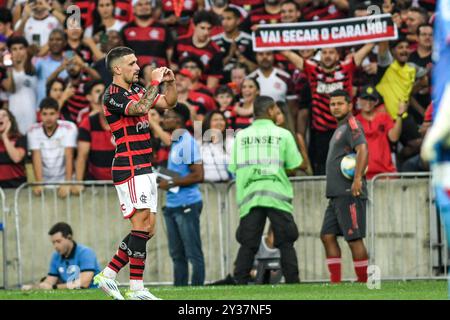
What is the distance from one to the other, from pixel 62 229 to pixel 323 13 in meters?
6.02

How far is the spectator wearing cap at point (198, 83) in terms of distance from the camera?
19378 millimetres

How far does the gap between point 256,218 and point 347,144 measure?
1533mm

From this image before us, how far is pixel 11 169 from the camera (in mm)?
18766

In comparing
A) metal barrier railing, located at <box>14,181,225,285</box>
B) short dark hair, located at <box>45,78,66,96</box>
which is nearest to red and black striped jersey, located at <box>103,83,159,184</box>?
metal barrier railing, located at <box>14,181,225,285</box>

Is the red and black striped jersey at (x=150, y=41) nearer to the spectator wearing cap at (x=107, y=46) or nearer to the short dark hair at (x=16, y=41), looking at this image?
the spectator wearing cap at (x=107, y=46)

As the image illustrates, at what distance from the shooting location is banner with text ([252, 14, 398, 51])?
59.9 feet

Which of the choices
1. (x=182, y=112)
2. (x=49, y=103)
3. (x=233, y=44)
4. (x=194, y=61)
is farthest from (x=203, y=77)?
(x=49, y=103)

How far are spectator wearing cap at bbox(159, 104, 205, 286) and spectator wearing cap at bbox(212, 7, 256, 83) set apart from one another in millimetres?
2811

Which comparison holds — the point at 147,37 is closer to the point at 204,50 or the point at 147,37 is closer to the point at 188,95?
the point at 204,50

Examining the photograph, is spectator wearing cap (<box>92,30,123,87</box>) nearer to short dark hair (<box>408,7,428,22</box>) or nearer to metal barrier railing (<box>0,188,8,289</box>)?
metal barrier railing (<box>0,188,8,289</box>)

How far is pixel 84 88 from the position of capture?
774 inches
